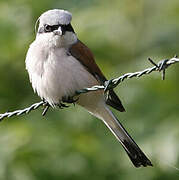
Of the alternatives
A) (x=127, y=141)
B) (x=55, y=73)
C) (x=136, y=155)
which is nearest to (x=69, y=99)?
(x=55, y=73)

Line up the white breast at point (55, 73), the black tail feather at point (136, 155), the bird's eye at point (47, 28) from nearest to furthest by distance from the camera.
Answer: the white breast at point (55, 73), the bird's eye at point (47, 28), the black tail feather at point (136, 155)

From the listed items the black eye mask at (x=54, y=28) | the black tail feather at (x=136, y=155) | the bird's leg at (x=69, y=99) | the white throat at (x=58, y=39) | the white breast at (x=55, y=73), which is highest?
the black eye mask at (x=54, y=28)

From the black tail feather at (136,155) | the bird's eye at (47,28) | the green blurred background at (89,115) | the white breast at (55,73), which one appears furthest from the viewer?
the green blurred background at (89,115)

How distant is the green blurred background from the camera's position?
591 centimetres

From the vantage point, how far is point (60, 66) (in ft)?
16.5

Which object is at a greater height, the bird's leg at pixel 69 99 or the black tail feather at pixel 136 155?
the bird's leg at pixel 69 99

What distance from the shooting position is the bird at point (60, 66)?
16.5 ft

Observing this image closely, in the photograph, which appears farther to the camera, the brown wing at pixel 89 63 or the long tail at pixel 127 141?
the long tail at pixel 127 141

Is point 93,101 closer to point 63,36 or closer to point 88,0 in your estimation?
point 63,36

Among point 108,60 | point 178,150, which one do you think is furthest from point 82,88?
point 108,60

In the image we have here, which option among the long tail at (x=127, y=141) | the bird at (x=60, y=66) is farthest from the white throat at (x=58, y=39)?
the long tail at (x=127, y=141)

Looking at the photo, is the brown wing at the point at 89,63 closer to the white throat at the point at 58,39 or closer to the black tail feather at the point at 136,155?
the white throat at the point at 58,39

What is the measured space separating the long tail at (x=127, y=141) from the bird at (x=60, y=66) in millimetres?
42

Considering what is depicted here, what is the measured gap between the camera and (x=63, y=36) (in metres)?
5.12
